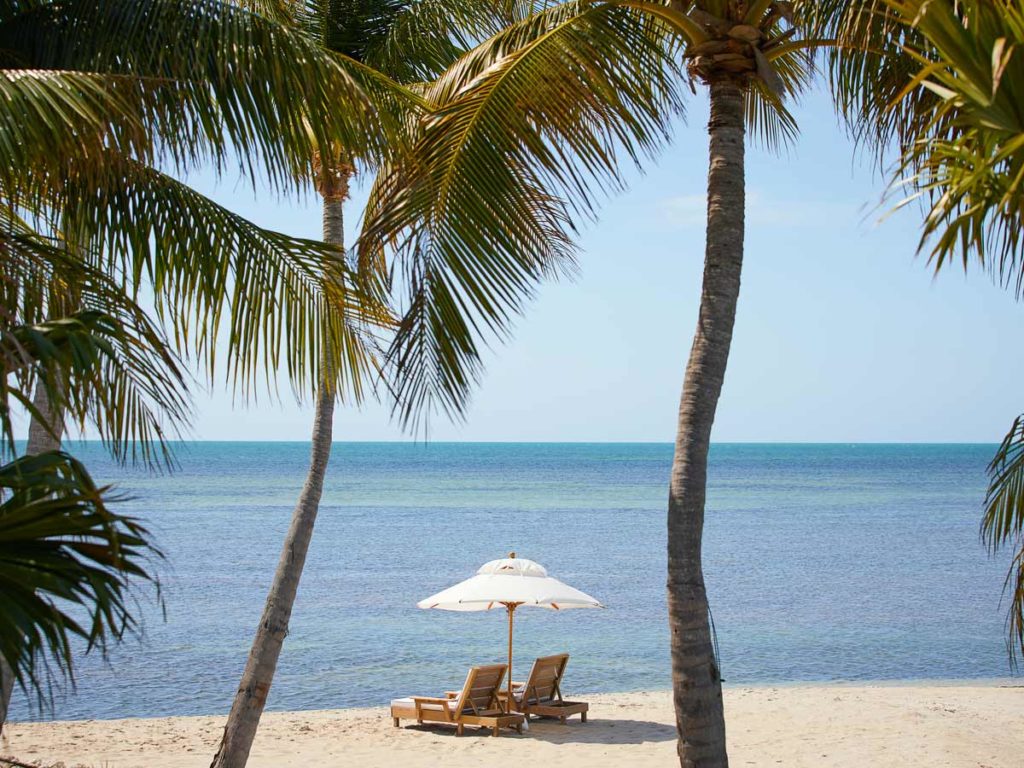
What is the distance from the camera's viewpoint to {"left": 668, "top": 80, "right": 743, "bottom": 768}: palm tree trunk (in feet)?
18.2

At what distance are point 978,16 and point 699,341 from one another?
142 inches

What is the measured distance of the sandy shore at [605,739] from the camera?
11.3 m

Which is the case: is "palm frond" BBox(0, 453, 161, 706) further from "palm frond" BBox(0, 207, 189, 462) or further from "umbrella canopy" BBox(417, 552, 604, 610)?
"umbrella canopy" BBox(417, 552, 604, 610)

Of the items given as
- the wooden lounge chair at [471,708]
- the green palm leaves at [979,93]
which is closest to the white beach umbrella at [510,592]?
the wooden lounge chair at [471,708]

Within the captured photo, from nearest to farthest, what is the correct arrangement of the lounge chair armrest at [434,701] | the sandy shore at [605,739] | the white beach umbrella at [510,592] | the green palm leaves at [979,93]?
the green palm leaves at [979,93], the sandy shore at [605,739], the lounge chair armrest at [434,701], the white beach umbrella at [510,592]

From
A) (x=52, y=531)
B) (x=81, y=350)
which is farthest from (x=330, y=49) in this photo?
(x=52, y=531)

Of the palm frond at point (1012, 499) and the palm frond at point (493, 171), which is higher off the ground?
the palm frond at point (493, 171)

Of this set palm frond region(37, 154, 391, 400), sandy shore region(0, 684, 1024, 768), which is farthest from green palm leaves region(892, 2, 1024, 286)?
sandy shore region(0, 684, 1024, 768)

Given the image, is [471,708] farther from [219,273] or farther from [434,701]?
[219,273]

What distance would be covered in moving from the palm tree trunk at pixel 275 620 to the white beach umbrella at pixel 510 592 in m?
3.80

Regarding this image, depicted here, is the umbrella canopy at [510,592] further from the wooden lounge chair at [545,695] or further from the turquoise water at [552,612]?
the turquoise water at [552,612]

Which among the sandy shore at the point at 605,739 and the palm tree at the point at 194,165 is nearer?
the palm tree at the point at 194,165

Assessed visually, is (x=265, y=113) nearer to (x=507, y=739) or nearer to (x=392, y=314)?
(x=392, y=314)

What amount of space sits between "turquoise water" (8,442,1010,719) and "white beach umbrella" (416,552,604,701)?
3273mm
